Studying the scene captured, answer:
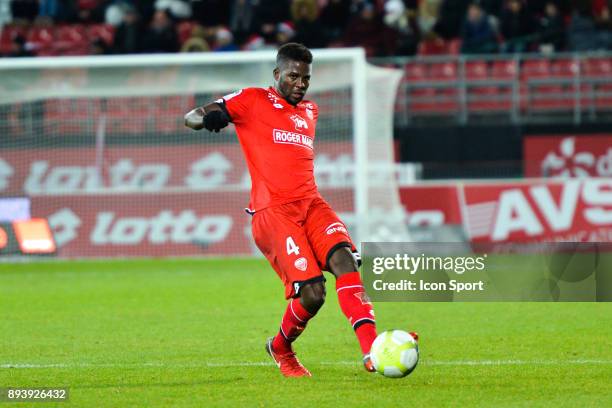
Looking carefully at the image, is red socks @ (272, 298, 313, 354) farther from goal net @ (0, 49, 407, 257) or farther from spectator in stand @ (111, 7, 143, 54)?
spectator in stand @ (111, 7, 143, 54)

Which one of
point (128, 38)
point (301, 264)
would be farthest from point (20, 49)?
point (301, 264)

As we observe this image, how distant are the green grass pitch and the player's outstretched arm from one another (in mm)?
1532

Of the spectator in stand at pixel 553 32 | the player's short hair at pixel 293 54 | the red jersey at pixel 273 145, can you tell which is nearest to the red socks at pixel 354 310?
the red jersey at pixel 273 145

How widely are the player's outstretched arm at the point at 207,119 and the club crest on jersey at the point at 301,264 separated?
93cm

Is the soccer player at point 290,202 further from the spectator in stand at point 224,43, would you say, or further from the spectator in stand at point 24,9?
the spectator in stand at point 24,9

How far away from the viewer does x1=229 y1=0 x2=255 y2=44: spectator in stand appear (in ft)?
70.0

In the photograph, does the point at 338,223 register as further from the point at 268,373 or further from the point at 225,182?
the point at 225,182

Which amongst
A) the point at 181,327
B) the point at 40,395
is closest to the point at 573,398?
the point at 40,395

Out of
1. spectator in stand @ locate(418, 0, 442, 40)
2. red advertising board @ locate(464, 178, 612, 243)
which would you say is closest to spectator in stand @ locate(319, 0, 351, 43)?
spectator in stand @ locate(418, 0, 442, 40)

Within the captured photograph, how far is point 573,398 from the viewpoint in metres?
6.23

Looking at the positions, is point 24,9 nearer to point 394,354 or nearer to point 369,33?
point 369,33

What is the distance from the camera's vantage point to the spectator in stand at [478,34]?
2042 centimetres

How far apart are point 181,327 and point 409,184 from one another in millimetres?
8178

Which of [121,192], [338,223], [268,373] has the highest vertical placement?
[338,223]
